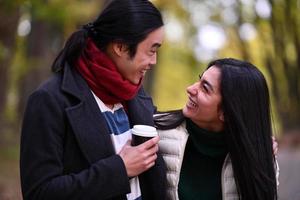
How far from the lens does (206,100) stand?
9.81 feet

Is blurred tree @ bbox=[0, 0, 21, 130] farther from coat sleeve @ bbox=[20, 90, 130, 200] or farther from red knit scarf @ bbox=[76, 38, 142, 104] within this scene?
coat sleeve @ bbox=[20, 90, 130, 200]

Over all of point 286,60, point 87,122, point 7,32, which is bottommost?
point 286,60

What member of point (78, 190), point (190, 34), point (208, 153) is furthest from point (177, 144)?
point (190, 34)

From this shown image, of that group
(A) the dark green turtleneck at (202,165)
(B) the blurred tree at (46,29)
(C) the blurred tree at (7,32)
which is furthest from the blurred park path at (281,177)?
(A) the dark green turtleneck at (202,165)

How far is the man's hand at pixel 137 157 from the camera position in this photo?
2648 mm

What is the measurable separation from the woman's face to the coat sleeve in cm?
63

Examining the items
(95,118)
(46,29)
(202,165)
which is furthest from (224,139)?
(46,29)

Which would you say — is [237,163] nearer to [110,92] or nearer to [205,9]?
[110,92]

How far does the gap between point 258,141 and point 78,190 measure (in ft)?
3.49

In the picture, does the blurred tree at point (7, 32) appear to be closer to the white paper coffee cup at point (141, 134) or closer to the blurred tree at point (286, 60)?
the white paper coffee cup at point (141, 134)

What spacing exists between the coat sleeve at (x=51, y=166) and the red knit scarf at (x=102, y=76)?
0.77ft

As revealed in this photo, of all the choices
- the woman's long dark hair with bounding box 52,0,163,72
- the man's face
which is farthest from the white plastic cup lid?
the woman's long dark hair with bounding box 52,0,163,72

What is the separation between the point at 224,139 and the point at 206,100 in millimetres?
266

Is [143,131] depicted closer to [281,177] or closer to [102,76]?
[102,76]
